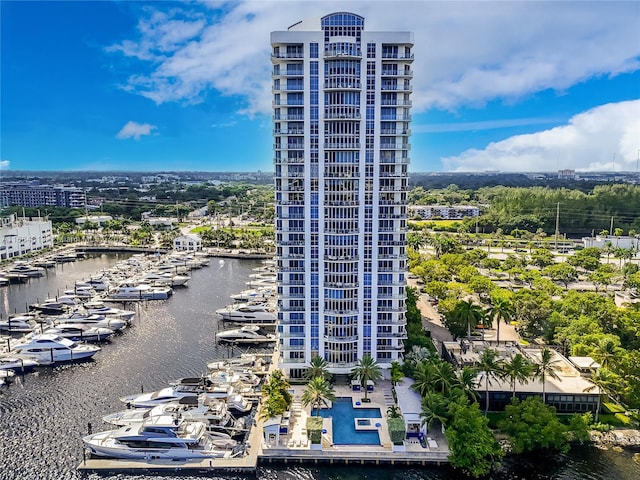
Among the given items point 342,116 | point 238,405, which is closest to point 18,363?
point 238,405

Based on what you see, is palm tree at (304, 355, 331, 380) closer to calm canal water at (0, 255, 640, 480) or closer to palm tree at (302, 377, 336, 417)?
palm tree at (302, 377, 336, 417)

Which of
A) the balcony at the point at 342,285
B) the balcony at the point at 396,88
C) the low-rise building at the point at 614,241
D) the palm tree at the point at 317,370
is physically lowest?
the palm tree at the point at 317,370

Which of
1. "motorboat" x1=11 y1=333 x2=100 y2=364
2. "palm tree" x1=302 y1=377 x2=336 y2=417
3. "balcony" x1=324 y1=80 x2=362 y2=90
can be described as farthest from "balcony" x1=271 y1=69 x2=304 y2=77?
"motorboat" x1=11 y1=333 x2=100 y2=364

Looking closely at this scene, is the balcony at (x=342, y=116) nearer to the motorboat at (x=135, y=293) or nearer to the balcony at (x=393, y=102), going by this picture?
the balcony at (x=393, y=102)

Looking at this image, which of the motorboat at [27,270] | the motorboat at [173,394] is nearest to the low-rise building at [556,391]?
the motorboat at [173,394]

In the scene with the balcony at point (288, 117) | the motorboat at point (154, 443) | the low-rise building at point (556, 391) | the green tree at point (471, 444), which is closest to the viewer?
the green tree at point (471, 444)

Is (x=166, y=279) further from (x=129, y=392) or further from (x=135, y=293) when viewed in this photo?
(x=129, y=392)
